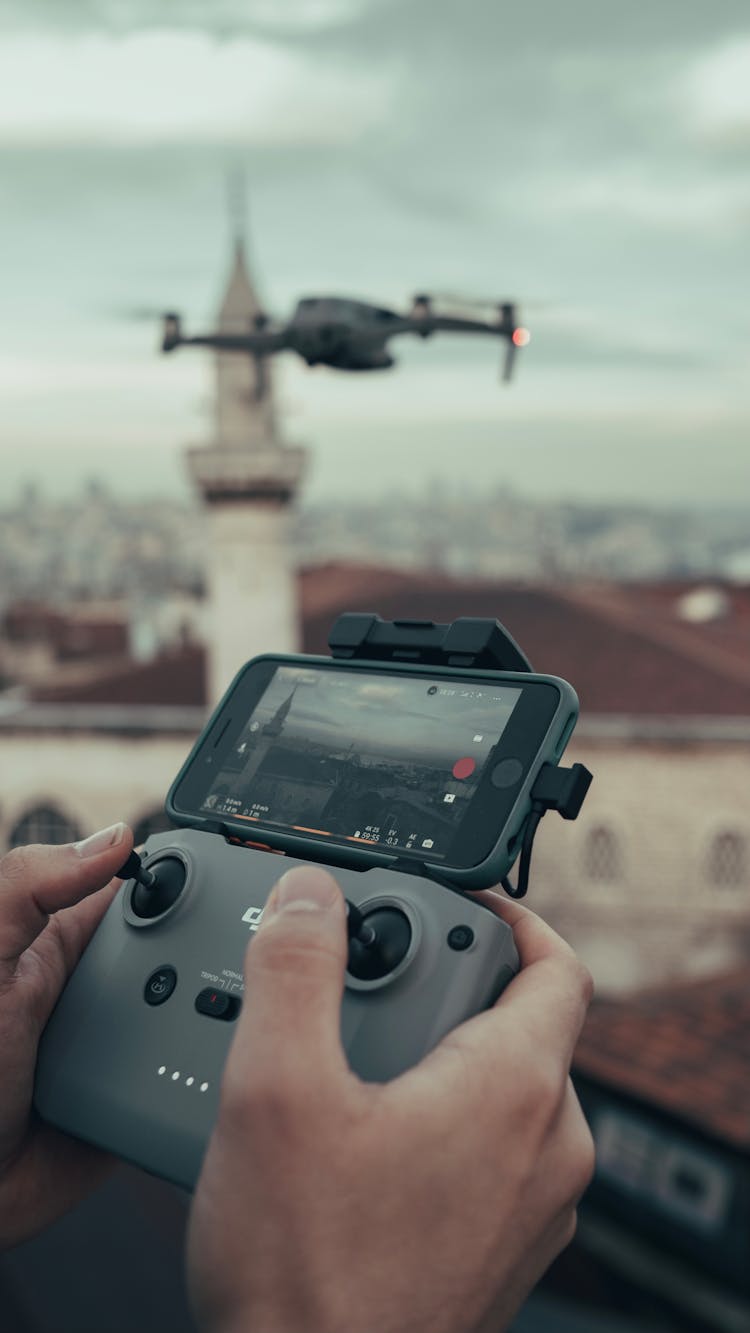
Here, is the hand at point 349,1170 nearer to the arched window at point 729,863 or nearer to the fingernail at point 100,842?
the fingernail at point 100,842

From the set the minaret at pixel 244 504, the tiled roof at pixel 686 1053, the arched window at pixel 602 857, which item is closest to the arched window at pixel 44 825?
the minaret at pixel 244 504

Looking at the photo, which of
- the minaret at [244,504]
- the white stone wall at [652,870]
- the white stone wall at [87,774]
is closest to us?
the white stone wall at [652,870]

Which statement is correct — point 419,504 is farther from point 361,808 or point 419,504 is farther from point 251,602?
point 361,808

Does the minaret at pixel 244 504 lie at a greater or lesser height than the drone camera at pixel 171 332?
lesser

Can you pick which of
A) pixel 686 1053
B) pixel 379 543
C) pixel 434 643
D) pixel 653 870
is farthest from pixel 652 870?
pixel 379 543

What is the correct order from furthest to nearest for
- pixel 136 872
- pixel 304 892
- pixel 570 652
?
pixel 570 652 → pixel 136 872 → pixel 304 892

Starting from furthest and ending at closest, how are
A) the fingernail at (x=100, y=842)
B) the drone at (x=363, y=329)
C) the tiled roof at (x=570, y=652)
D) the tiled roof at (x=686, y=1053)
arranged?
the tiled roof at (x=570, y=652), the tiled roof at (x=686, y=1053), the drone at (x=363, y=329), the fingernail at (x=100, y=842)

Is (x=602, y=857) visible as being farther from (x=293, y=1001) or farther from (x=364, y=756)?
(x=293, y=1001)

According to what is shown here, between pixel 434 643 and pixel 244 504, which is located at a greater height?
pixel 434 643
